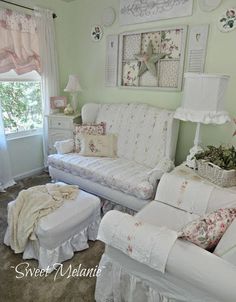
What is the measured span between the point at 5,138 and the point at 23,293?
1826 millimetres

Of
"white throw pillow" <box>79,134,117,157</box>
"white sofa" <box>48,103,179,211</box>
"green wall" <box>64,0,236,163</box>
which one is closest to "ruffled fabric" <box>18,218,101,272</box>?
"white sofa" <box>48,103,179,211</box>

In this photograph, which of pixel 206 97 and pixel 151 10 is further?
pixel 151 10

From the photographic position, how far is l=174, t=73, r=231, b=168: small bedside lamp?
5.95 ft

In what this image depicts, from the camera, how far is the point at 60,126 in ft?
10.1

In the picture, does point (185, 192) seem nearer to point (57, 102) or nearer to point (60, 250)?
point (60, 250)

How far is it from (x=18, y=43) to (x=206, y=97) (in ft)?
7.37

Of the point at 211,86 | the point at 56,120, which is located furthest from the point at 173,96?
the point at 56,120

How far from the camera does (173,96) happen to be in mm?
2609

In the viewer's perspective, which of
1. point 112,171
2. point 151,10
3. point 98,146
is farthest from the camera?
point 98,146

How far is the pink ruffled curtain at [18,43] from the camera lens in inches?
102

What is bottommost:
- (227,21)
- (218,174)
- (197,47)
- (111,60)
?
(218,174)

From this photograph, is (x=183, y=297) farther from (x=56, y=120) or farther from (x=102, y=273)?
(x=56, y=120)

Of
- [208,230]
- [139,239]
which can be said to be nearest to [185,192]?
[208,230]

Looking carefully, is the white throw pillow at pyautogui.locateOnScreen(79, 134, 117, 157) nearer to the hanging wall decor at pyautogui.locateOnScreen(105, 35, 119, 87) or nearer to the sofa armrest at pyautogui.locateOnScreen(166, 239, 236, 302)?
the hanging wall decor at pyautogui.locateOnScreen(105, 35, 119, 87)
